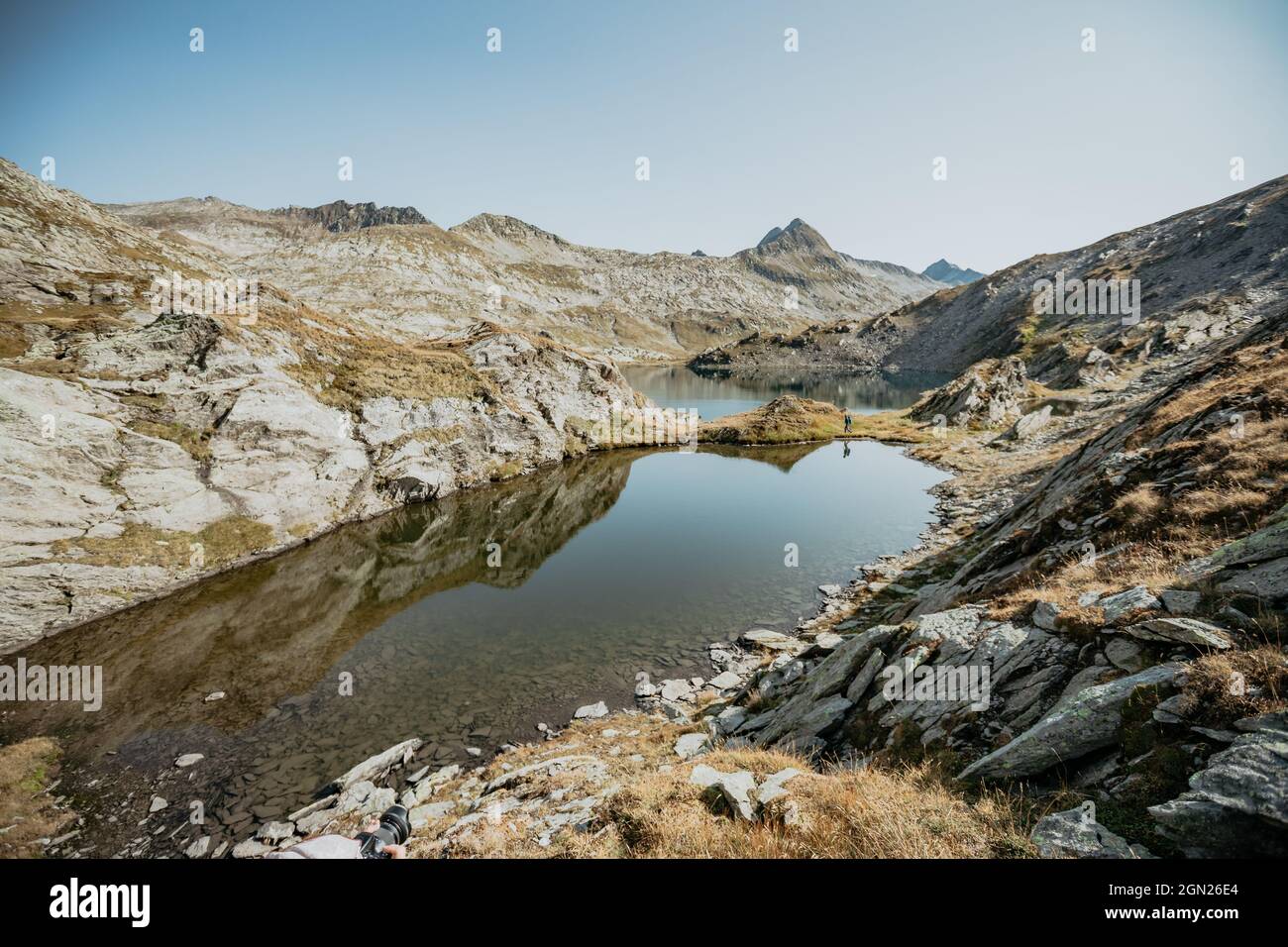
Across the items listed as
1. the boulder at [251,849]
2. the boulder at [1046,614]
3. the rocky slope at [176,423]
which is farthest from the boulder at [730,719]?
the rocky slope at [176,423]

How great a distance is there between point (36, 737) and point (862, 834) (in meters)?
24.8

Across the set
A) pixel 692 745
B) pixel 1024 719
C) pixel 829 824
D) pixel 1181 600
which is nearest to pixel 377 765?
pixel 692 745

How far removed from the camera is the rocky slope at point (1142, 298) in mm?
79062

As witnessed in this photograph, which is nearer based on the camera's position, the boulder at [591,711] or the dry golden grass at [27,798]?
the dry golden grass at [27,798]

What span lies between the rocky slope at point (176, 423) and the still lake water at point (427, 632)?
2568mm

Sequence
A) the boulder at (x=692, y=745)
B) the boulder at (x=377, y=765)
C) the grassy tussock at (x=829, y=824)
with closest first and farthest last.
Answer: the grassy tussock at (x=829, y=824)
the boulder at (x=692, y=745)
the boulder at (x=377, y=765)

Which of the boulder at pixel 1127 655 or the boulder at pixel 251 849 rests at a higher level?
the boulder at pixel 1127 655

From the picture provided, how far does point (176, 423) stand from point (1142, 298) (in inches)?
6817

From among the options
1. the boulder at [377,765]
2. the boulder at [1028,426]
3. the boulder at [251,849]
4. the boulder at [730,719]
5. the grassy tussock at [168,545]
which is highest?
the boulder at [1028,426]

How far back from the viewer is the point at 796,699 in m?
14.1

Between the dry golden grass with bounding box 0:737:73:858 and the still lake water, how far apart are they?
55 centimetres

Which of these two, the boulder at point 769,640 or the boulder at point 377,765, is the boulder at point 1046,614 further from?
the boulder at point 377,765

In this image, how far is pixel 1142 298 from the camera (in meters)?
117
